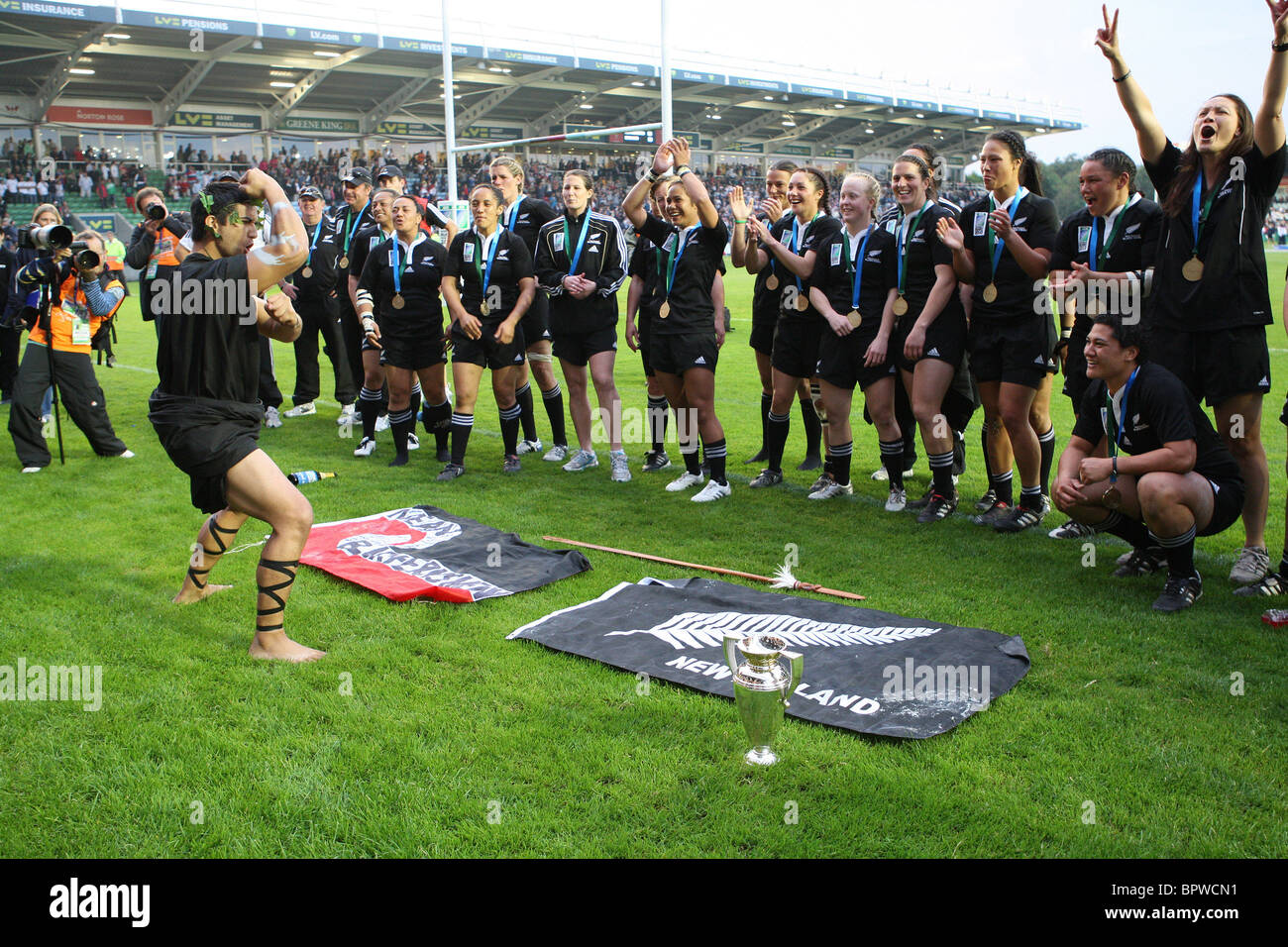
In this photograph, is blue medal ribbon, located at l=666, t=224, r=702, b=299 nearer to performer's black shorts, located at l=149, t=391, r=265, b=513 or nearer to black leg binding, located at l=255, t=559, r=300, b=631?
performer's black shorts, located at l=149, t=391, r=265, b=513

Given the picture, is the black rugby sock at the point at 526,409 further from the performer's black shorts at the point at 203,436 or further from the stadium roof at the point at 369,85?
the stadium roof at the point at 369,85

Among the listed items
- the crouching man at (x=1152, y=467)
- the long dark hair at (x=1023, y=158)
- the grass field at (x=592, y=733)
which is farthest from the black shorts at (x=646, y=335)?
the crouching man at (x=1152, y=467)

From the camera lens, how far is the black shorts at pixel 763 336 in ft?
26.7

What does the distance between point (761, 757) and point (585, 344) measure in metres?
5.12

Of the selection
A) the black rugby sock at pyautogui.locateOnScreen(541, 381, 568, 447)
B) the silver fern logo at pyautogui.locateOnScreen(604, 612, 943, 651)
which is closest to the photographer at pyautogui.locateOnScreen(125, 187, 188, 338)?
the black rugby sock at pyautogui.locateOnScreen(541, 381, 568, 447)

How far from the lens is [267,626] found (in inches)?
183

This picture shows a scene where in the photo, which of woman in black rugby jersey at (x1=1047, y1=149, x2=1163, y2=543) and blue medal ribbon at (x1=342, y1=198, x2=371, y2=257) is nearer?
woman in black rugby jersey at (x1=1047, y1=149, x2=1163, y2=543)

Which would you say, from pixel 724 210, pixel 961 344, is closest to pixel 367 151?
pixel 724 210

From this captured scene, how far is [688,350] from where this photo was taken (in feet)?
24.3

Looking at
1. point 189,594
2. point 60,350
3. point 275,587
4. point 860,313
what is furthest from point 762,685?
point 60,350

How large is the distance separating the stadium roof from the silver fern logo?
34605 mm

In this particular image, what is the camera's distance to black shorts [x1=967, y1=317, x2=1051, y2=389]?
6.16m

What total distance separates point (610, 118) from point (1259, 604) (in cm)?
5282

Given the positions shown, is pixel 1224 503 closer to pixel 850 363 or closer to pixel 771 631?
pixel 771 631
